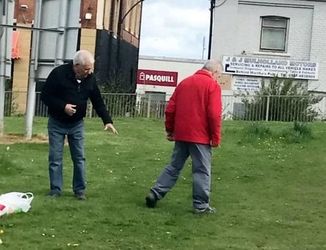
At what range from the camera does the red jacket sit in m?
9.04

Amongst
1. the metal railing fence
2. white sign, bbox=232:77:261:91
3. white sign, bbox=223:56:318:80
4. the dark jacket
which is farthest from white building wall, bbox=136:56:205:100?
the dark jacket

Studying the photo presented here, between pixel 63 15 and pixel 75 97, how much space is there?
5.70m

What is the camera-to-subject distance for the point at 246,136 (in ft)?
54.1

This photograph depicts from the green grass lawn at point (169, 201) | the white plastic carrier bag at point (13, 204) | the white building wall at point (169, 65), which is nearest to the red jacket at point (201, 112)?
the green grass lawn at point (169, 201)

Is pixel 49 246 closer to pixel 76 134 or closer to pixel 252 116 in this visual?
pixel 76 134

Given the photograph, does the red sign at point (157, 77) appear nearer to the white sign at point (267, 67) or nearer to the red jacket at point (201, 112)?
the white sign at point (267, 67)

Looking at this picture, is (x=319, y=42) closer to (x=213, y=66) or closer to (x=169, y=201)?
(x=169, y=201)

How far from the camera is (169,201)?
9.94m

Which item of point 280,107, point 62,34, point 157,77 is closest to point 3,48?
point 62,34

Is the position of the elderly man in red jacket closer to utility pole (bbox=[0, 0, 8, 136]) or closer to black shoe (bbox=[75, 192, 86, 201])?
black shoe (bbox=[75, 192, 86, 201])

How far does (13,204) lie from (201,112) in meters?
2.29

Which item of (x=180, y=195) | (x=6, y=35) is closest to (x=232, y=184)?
(x=180, y=195)

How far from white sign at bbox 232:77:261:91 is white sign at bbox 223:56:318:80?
378mm

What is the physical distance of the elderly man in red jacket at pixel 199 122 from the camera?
906 cm
